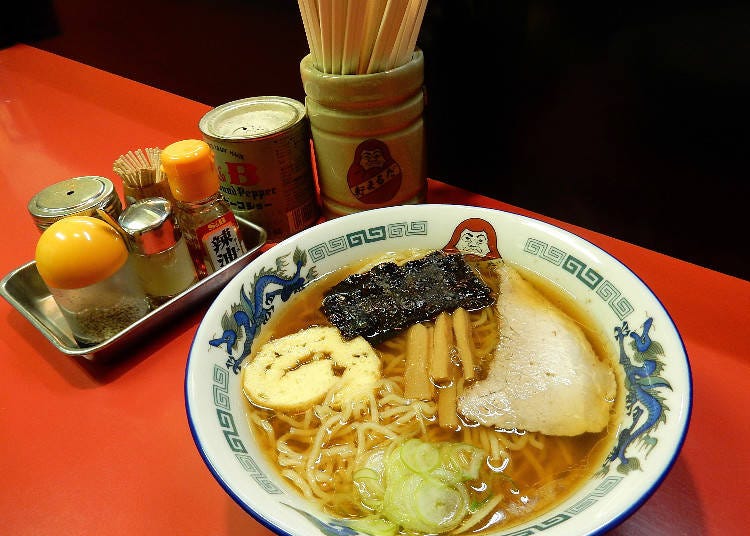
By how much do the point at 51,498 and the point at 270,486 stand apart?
52cm

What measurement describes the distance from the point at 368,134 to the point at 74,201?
784 millimetres

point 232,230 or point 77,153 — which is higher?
point 232,230

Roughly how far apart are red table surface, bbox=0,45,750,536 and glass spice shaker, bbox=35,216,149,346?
9cm

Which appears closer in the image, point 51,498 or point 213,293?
point 51,498

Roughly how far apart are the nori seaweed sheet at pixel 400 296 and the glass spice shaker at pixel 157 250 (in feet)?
1.30

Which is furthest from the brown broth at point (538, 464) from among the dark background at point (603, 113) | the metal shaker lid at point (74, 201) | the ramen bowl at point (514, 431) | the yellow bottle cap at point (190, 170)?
the metal shaker lid at point (74, 201)

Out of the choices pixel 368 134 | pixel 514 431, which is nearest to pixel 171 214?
pixel 368 134

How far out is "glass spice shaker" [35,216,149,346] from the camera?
1165 millimetres

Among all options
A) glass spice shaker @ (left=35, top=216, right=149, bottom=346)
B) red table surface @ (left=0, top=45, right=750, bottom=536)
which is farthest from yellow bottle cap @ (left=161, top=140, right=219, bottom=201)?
red table surface @ (left=0, top=45, right=750, bottom=536)

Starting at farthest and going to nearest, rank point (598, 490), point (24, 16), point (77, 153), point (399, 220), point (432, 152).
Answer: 1. point (24, 16)
2. point (77, 153)
3. point (432, 152)
4. point (399, 220)
5. point (598, 490)

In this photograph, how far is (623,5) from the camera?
126 centimetres

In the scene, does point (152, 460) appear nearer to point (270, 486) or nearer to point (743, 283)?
point (270, 486)

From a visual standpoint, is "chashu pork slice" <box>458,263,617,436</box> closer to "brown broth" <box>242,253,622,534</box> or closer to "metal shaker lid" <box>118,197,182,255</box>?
"brown broth" <box>242,253,622,534</box>

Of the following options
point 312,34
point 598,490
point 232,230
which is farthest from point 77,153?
point 598,490
